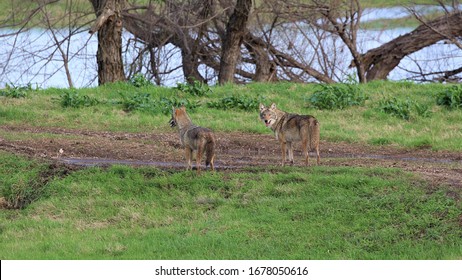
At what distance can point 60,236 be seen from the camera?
10.0 m

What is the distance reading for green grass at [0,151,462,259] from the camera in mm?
9375

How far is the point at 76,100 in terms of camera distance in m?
18.3

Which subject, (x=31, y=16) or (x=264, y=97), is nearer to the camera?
(x=264, y=97)

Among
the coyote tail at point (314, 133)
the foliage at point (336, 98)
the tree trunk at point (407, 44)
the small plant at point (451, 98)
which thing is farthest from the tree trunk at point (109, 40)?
the coyote tail at point (314, 133)

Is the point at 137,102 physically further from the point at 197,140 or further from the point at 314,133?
the point at 197,140

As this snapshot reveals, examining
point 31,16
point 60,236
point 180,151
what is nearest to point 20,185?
point 60,236

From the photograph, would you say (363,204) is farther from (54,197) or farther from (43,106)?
(43,106)

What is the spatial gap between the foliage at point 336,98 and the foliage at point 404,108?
2.27 feet

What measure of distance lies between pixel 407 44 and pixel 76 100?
10.6 metres

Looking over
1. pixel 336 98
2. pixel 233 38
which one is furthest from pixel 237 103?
pixel 233 38

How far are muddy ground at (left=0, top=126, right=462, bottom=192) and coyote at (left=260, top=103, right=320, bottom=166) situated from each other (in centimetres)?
48

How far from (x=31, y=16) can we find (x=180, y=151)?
8777 mm

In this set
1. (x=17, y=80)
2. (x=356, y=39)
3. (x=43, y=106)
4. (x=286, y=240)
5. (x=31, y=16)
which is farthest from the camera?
(x=356, y=39)

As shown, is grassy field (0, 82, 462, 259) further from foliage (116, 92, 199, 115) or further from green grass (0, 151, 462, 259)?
foliage (116, 92, 199, 115)
